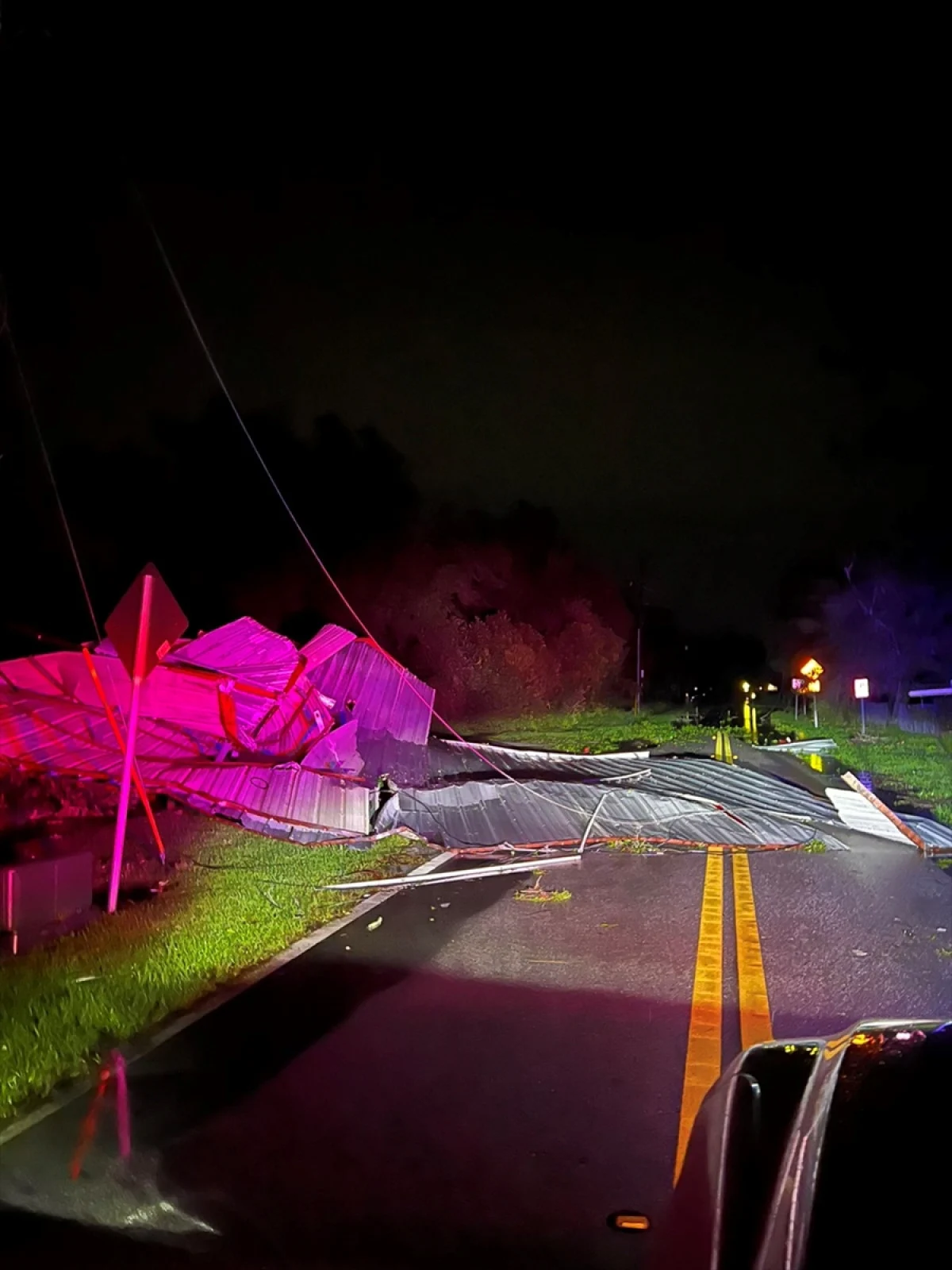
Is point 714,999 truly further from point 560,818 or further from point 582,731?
point 582,731

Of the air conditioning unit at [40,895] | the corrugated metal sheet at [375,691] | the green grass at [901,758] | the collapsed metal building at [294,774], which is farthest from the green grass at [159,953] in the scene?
the green grass at [901,758]

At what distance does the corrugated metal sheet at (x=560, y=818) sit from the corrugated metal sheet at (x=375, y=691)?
2.66 m

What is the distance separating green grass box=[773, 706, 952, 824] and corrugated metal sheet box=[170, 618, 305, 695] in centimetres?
907

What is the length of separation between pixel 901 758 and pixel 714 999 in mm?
21604

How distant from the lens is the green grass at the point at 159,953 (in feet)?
18.3

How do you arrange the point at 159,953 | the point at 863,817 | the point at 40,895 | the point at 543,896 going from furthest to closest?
the point at 863,817 < the point at 543,896 < the point at 40,895 < the point at 159,953

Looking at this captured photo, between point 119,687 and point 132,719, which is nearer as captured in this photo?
point 132,719

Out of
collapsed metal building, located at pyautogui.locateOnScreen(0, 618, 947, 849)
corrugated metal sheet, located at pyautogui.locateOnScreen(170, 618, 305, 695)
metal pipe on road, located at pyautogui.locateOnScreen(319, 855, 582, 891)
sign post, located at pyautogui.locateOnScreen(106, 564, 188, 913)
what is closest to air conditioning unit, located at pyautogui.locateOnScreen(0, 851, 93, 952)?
sign post, located at pyautogui.locateOnScreen(106, 564, 188, 913)

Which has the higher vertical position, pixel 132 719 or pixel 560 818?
pixel 132 719

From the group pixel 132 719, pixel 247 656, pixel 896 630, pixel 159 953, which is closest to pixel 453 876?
pixel 132 719

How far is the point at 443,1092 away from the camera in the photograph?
4.90 m

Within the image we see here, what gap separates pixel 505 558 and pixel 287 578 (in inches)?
551

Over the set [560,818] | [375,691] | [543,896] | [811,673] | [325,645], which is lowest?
[543,896]

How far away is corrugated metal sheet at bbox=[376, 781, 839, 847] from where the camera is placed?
12445 millimetres
